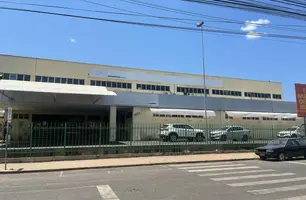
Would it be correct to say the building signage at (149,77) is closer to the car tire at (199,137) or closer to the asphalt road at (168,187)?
the car tire at (199,137)

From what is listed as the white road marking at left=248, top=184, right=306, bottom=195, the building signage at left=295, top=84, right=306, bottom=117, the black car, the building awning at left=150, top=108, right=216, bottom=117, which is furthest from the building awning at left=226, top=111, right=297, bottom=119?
the white road marking at left=248, top=184, right=306, bottom=195

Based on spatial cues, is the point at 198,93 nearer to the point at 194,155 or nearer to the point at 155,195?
the point at 194,155

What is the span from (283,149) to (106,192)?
40.1 ft

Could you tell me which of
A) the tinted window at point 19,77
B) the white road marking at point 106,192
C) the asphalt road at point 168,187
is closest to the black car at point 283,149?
the asphalt road at point 168,187

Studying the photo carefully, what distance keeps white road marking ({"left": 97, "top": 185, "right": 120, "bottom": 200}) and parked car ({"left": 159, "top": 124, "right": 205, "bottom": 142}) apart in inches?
471

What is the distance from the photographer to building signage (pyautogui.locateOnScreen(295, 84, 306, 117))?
22859 millimetres

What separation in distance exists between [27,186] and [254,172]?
880cm

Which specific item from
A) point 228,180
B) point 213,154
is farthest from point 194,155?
point 228,180

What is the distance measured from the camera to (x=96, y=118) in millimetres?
36094

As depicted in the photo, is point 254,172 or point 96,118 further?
point 96,118

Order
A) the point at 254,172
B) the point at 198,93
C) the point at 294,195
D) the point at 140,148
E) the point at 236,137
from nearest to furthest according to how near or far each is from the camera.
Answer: the point at 294,195 < the point at 254,172 < the point at 140,148 < the point at 236,137 < the point at 198,93

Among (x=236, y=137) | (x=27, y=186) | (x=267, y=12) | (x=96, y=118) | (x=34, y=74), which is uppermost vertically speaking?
(x=34, y=74)

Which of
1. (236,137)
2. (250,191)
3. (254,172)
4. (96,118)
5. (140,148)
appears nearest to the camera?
(250,191)

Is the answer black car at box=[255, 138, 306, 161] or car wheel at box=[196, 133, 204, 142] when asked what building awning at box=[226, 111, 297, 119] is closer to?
car wheel at box=[196, 133, 204, 142]
